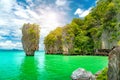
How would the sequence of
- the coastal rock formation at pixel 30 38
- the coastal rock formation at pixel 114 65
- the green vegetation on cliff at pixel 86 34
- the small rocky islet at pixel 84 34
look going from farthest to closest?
1. the coastal rock formation at pixel 30 38
2. the green vegetation on cliff at pixel 86 34
3. the small rocky islet at pixel 84 34
4. the coastal rock formation at pixel 114 65

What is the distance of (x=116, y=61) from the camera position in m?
4.18

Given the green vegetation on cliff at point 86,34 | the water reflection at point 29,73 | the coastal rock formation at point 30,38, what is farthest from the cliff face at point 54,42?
the water reflection at point 29,73

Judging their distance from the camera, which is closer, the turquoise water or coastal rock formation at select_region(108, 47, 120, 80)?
coastal rock formation at select_region(108, 47, 120, 80)

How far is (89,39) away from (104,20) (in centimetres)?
1369

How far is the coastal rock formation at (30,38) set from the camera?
53.7 meters

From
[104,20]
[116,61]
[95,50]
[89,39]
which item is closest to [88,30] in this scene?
[89,39]

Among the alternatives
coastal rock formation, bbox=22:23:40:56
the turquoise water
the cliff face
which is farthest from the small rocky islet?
the turquoise water

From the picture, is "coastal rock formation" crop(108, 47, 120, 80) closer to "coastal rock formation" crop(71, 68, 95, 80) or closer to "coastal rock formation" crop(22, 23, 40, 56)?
"coastal rock formation" crop(71, 68, 95, 80)

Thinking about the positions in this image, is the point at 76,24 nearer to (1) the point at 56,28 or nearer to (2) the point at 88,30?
(2) the point at 88,30

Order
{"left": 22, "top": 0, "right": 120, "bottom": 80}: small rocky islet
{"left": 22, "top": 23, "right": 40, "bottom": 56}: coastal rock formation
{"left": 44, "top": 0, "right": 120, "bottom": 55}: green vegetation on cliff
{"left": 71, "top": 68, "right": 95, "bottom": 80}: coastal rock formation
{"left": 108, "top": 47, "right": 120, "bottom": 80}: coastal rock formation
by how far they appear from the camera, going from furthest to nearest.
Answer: {"left": 22, "top": 23, "right": 40, "bottom": 56}: coastal rock formation, {"left": 44, "top": 0, "right": 120, "bottom": 55}: green vegetation on cliff, {"left": 22, "top": 0, "right": 120, "bottom": 80}: small rocky islet, {"left": 71, "top": 68, "right": 95, "bottom": 80}: coastal rock formation, {"left": 108, "top": 47, "right": 120, "bottom": 80}: coastal rock formation

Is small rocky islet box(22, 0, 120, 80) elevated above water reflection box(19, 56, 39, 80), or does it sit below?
above

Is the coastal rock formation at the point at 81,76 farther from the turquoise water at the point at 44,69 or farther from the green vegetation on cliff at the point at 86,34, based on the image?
the green vegetation on cliff at the point at 86,34

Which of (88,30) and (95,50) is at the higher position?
(88,30)

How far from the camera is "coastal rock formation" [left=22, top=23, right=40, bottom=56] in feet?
176
